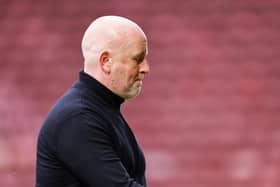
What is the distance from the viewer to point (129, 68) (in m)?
2.26

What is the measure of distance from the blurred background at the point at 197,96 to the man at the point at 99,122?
246cm

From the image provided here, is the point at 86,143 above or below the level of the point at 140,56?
below

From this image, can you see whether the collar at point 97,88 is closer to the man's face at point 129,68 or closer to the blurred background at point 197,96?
the man's face at point 129,68

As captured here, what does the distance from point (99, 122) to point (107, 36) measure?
0.75ft

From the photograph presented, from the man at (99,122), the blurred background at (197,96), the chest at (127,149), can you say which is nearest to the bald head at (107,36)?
the man at (99,122)

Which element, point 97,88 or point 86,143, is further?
point 97,88

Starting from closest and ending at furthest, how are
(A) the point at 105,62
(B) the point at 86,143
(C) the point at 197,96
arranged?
(B) the point at 86,143
(A) the point at 105,62
(C) the point at 197,96

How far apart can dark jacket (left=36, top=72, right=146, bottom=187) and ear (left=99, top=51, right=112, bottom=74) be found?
0.04 metres

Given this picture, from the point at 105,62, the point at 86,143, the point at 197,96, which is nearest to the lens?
the point at 86,143

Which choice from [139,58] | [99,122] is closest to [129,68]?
[139,58]

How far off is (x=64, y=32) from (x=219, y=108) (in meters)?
1.00

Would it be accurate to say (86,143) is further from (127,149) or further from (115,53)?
(115,53)

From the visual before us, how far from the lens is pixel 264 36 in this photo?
190 inches

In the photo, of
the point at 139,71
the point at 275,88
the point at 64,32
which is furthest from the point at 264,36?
the point at 139,71
